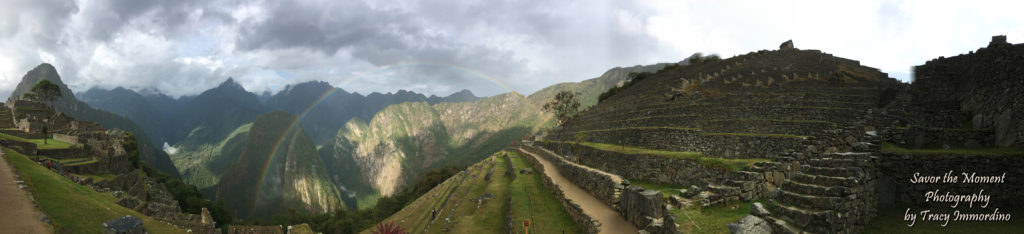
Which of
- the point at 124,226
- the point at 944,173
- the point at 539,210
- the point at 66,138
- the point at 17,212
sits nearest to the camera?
the point at 944,173

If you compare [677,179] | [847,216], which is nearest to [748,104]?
[677,179]

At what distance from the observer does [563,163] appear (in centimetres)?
2367

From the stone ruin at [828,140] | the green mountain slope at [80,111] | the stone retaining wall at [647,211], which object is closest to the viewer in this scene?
the stone ruin at [828,140]

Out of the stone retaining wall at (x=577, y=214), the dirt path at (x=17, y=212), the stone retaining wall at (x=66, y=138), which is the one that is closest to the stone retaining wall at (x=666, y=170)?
the stone retaining wall at (x=577, y=214)

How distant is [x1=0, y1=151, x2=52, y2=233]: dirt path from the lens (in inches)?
392

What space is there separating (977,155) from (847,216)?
513cm

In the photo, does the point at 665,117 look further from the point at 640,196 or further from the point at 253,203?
the point at 253,203

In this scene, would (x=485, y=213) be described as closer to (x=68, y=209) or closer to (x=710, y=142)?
(x=710, y=142)

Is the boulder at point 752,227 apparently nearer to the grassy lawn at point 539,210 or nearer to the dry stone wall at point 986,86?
the grassy lawn at point 539,210

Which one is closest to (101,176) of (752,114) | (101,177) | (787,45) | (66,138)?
(101,177)

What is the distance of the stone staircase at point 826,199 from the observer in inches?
204

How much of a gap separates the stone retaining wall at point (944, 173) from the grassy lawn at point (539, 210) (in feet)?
26.8

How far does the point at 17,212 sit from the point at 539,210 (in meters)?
17.3

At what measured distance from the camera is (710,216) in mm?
7656
